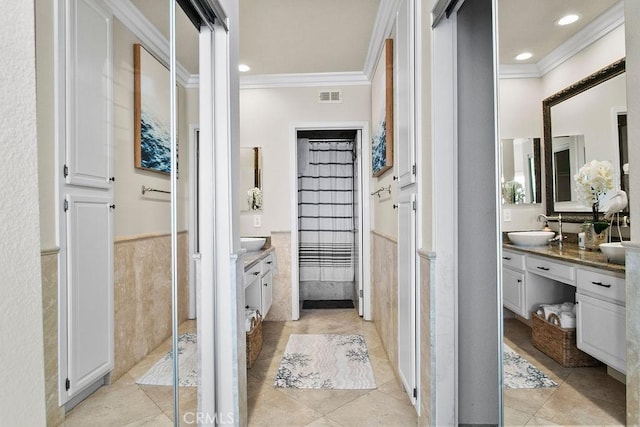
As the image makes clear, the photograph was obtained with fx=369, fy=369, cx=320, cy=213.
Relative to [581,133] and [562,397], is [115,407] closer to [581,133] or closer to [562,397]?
[562,397]

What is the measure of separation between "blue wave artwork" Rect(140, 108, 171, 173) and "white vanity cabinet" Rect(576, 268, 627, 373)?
4.17 ft

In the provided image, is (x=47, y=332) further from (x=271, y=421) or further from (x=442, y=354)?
(x=271, y=421)

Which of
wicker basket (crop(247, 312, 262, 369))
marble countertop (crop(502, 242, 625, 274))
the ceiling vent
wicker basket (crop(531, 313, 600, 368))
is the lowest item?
wicker basket (crop(247, 312, 262, 369))

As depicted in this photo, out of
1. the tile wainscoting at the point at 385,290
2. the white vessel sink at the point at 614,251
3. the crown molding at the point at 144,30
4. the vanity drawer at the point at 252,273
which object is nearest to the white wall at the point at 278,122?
the vanity drawer at the point at 252,273

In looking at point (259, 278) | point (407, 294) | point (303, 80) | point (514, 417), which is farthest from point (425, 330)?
point (303, 80)

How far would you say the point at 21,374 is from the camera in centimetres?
51

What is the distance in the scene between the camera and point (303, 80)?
403cm

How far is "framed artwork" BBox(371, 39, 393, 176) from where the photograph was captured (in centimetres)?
274

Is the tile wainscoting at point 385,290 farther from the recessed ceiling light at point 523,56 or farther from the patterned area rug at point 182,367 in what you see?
the recessed ceiling light at point 523,56

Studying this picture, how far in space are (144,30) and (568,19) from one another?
47.1 inches

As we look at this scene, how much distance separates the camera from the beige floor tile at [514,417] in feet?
3.63

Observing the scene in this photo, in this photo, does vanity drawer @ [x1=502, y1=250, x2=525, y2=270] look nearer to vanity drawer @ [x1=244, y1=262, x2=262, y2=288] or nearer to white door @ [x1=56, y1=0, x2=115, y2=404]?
white door @ [x1=56, y1=0, x2=115, y2=404]

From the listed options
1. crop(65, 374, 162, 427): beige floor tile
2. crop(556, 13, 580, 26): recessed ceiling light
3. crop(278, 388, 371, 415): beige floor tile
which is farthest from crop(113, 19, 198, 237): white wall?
crop(278, 388, 371, 415): beige floor tile

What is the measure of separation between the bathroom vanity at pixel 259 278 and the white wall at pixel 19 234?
6.69ft
